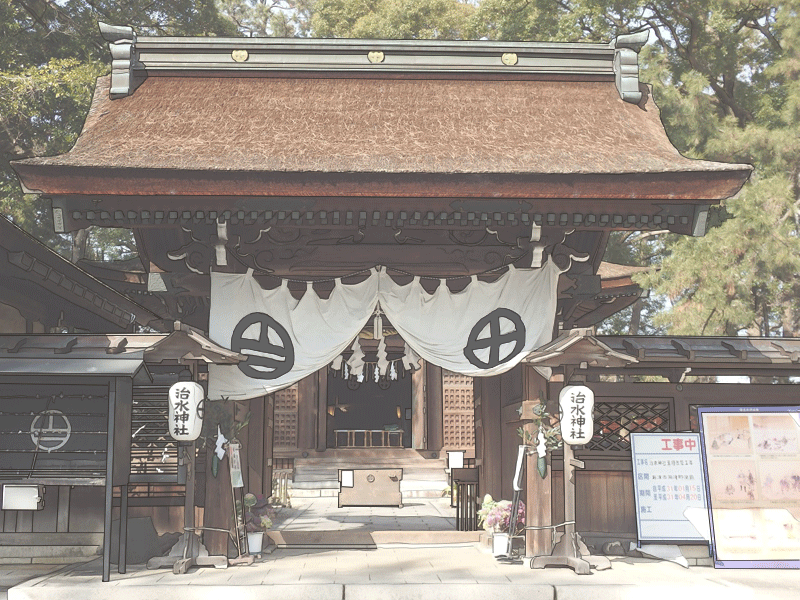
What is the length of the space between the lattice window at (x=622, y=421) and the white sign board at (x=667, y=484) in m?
0.31

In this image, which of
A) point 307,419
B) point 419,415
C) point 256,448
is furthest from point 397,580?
point 307,419

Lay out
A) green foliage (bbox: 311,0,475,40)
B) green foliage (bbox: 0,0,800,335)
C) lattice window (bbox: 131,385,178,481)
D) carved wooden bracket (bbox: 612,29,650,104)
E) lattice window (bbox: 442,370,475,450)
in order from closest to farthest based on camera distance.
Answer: lattice window (bbox: 131,385,178,481) → carved wooden bracket (bbox: 612,29,650,104) → green foliage (bbox: 0,0,800,335) → lattice window (bbox: 442,370,475,450) → green foliage (bbox: 311,0,475,40)

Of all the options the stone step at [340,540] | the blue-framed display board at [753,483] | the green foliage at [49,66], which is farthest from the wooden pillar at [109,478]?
the green foliage at [49,66]

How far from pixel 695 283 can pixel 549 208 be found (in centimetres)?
897

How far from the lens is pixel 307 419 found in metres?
23.7

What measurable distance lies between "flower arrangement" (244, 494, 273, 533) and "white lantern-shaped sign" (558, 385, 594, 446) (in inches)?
154

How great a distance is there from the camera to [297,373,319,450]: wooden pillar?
23562mm

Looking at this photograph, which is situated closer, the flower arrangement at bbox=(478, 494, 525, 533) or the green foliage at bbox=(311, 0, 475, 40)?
the flower arrangement at bbox=(478, 494, 525, 533)

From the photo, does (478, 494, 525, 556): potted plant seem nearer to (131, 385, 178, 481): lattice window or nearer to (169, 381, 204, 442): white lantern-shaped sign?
(169, 381, 204, 442): white lantern-shaped sign

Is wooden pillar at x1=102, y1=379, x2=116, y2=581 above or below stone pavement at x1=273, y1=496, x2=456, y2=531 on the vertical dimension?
above

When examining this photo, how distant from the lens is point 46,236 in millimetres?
21344

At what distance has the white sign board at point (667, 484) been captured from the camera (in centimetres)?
944

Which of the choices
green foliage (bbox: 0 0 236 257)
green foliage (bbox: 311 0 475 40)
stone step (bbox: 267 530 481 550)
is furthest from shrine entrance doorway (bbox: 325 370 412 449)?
stone step (bbox: 267 530 481 550)

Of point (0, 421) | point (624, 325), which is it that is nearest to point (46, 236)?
point (0, 421)
